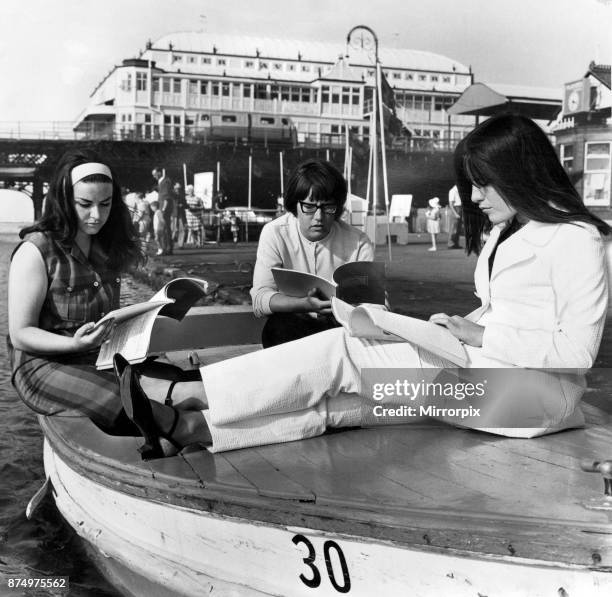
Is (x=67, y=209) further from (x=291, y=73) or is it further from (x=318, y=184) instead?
(x=291, y=73)

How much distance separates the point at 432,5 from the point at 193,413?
65.8 inches

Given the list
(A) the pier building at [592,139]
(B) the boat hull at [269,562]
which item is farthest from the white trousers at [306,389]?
(A) the pier building at [592,139]

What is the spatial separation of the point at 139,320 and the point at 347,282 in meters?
0.82

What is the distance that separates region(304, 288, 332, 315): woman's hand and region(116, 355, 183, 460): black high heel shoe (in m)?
0.80

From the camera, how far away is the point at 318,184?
2.95 metres

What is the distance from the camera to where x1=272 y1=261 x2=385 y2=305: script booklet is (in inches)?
108

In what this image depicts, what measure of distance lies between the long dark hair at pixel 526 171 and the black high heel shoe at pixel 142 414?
99 centimetres

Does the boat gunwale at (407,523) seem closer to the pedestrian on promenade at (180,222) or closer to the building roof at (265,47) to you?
the building roof at (265,47)

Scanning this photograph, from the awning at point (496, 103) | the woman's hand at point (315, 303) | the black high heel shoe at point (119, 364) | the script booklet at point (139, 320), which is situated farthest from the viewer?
the awning at point (496, 103)

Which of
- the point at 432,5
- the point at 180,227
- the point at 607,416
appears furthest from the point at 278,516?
the point at 180,227

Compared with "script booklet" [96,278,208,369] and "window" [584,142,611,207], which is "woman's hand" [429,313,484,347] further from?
"window" [584,142,611,207]

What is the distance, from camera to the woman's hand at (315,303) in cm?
273

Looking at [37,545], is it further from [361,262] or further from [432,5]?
[432,5]

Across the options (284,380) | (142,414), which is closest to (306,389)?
(284,380)
